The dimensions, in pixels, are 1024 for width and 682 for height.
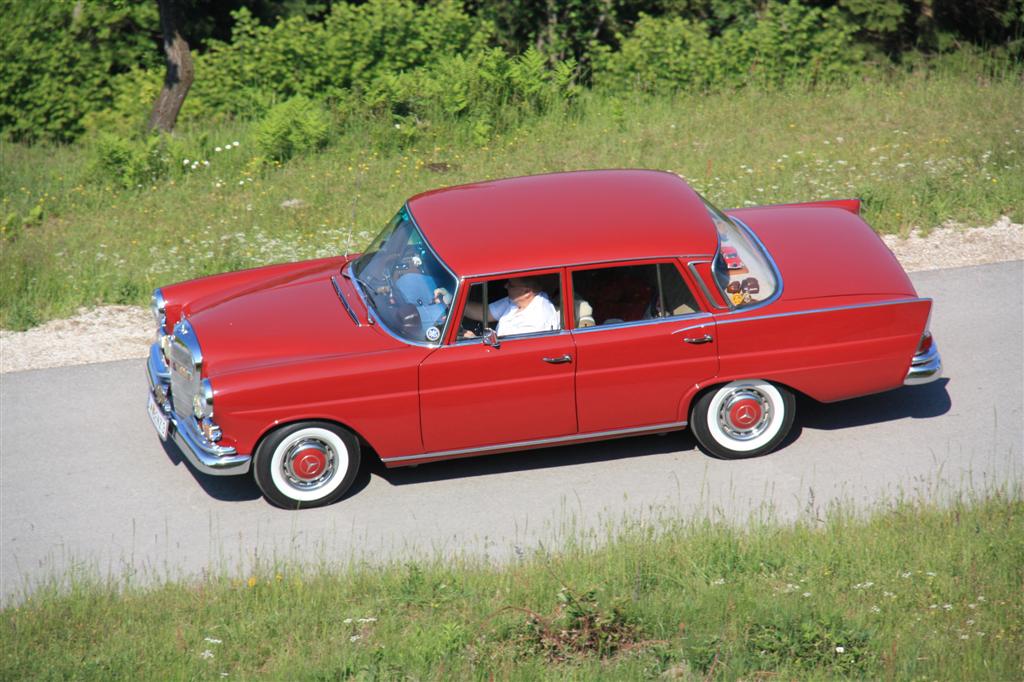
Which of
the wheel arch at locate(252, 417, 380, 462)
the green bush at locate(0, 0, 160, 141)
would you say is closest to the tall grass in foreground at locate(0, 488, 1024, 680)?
the wheel arch at locate(252, 417, 380, 462)

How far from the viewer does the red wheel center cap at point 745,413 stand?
301 inches

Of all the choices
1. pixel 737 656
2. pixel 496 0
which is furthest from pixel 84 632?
pixel 496 0

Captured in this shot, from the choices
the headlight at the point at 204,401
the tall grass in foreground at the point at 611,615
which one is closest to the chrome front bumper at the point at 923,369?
the tall grass in foreground at the point at 611,615

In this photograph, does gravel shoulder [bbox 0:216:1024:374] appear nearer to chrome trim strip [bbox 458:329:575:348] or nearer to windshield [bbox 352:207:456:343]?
windshield [bbox 352:207:456:343]

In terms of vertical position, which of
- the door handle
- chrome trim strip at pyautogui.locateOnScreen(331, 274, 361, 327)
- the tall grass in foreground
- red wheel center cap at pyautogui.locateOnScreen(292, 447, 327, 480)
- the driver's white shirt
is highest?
chrome trim strip at pyautogui.locateOnScreen(331, 274, 361, 327)

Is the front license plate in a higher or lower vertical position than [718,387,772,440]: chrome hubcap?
higher

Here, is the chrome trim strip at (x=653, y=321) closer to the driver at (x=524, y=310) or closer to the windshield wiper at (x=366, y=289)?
the driver at (x=524, y=310)

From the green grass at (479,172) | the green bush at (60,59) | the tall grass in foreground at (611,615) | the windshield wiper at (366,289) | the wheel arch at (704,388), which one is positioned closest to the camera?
the tall grass in foreground at (611,615)

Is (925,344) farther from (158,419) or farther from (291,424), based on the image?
(158,419)

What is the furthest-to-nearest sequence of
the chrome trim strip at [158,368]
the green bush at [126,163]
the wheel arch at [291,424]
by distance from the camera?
the green bush at [126,163] → the chrome trim strip at [158,368] → the wheel arch at [291,424]

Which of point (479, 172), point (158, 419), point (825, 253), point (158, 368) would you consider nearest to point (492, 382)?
point (158, 419)

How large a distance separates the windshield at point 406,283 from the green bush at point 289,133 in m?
5.66

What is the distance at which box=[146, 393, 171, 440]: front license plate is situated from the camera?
766 cm

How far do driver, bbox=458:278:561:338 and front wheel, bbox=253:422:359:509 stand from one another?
1181mm
